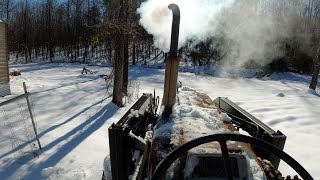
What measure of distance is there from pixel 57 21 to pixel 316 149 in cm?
5317

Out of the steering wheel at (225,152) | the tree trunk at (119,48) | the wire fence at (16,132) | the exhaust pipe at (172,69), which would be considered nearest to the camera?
the steering wheel at (225,152)

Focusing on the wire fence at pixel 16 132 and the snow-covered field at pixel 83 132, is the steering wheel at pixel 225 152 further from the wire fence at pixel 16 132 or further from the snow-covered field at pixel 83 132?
the wire fence at pixel 16 132

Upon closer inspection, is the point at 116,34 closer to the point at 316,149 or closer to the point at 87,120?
the point at 87,120

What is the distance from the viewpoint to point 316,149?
7.34m

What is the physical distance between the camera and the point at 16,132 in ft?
23.8

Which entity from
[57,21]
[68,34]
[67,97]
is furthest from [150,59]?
[67,97]

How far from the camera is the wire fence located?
244 inches

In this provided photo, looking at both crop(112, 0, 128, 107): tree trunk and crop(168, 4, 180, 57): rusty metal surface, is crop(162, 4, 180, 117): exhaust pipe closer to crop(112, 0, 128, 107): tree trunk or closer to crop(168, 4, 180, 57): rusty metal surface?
crop(168, 4, 180, 57): rusty metal surface

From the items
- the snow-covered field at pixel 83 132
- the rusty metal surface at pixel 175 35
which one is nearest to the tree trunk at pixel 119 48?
the snow-covered field at pixel 83 132

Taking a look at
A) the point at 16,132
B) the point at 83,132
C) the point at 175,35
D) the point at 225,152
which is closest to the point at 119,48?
the point at 83,132

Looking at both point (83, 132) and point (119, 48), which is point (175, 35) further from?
point (119, 48)

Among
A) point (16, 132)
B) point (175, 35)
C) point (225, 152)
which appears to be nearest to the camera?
point (225, 152)

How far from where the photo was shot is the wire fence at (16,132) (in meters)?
6.21

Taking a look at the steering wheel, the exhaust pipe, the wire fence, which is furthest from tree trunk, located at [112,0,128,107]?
the steering wheel
